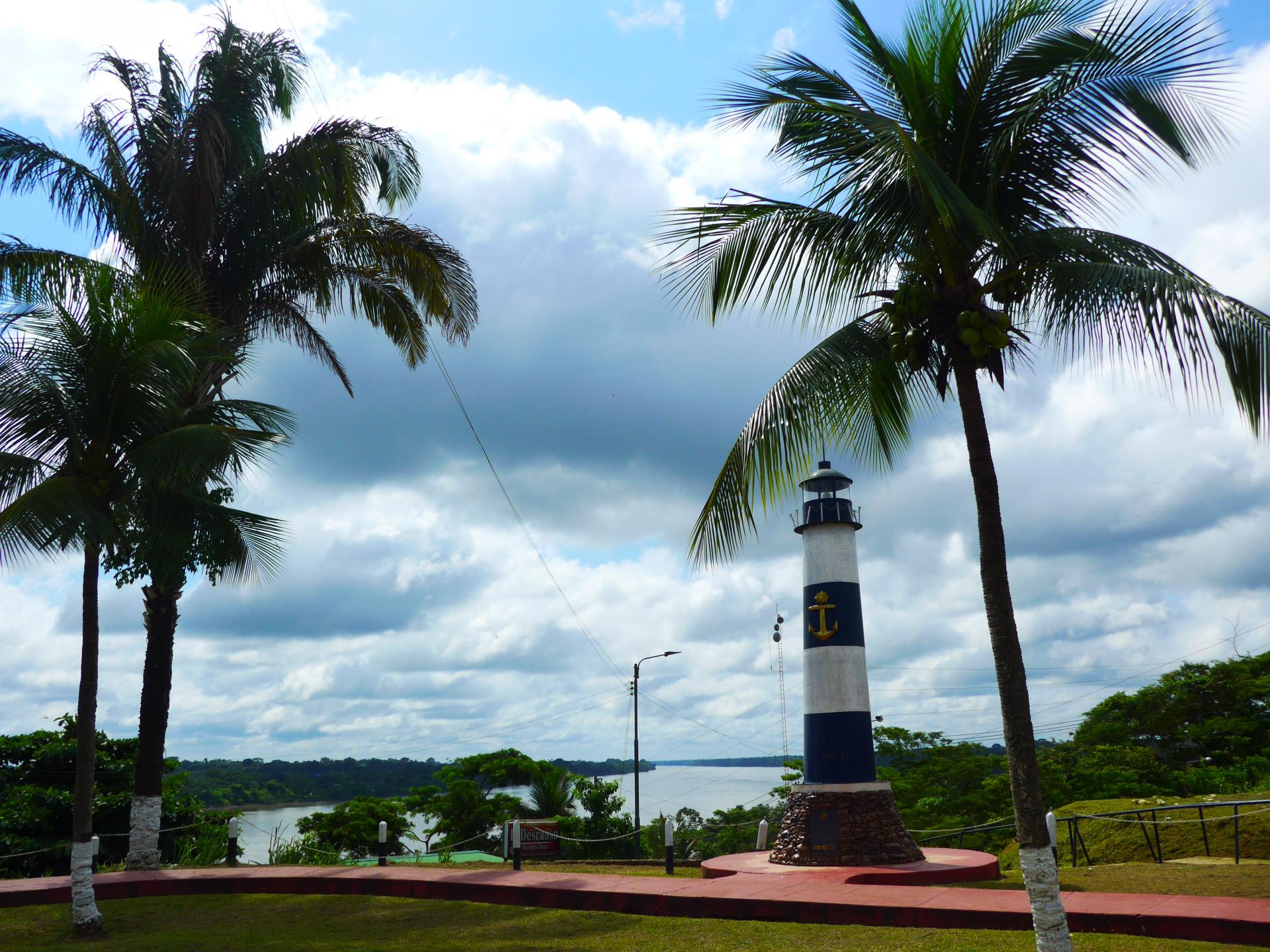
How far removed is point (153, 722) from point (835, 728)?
421 inches

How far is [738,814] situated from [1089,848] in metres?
25.7

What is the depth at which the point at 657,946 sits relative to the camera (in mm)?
9078

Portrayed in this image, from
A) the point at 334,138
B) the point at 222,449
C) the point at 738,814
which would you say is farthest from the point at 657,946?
the point at 738,814

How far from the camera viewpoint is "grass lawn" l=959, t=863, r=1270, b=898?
1033cm

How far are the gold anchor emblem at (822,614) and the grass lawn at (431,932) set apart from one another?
669cm

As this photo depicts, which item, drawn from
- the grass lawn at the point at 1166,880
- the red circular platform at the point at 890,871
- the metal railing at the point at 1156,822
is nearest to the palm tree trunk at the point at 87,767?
the red circular platform at the point at 890,871

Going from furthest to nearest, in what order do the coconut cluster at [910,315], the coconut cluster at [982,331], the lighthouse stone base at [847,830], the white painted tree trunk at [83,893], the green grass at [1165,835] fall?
the lighthouse stone base at [847,830] < the green grass at [1165,835] < the white painted tree trunk at [83,893] < the coconut cluster at [910,315] < the coconut cluster at [982,331]

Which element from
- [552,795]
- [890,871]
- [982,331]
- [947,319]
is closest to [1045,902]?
[982,331]

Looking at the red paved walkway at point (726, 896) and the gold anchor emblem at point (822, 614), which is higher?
the gold anchor emblem at point (822, 614)

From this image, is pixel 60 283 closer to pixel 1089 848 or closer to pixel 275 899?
pixel 275 899

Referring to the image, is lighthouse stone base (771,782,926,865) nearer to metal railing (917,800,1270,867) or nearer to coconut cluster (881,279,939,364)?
metal railing (917,800,1270,867)

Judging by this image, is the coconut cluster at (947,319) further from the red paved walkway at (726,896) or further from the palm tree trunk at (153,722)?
the palm tree trunk at (153,722)

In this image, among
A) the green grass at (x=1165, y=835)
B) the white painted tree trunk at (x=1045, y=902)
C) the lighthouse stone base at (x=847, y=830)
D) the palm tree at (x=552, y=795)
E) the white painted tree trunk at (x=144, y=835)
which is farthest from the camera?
the palm tree at (x=552, y=795)

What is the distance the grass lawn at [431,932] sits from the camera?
8781 mm
